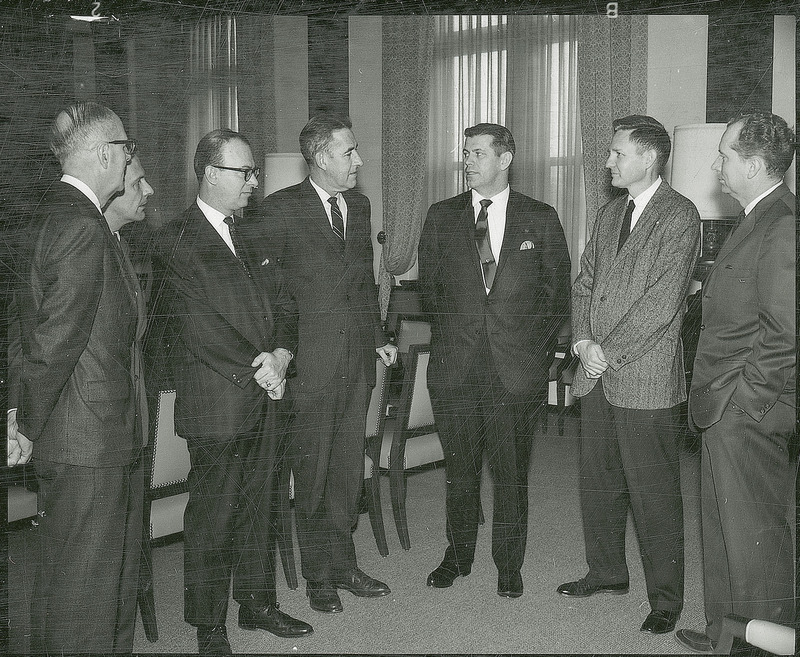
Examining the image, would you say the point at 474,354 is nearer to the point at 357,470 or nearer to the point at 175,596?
the point at 357,470

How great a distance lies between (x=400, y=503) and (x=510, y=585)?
48cm

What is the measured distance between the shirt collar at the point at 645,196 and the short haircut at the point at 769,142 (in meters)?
0.25

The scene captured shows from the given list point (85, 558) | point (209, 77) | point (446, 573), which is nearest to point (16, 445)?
point (85, 558)

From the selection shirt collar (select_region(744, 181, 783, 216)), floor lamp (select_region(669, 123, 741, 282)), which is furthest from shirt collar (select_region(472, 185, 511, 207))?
shirt collar (select_region(744, 181, 783, 216))

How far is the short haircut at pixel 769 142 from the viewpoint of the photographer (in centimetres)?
219

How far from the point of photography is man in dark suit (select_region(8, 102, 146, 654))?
1.98m

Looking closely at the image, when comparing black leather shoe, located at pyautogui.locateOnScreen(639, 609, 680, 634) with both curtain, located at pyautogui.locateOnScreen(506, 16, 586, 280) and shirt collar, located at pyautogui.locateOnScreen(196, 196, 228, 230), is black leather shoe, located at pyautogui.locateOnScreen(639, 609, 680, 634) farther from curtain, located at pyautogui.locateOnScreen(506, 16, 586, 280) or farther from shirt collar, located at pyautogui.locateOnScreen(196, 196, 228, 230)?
shirt collar, located at pyautogui.locateOnScreen(196, 196, 228, 230)

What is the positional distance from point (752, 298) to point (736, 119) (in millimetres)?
572

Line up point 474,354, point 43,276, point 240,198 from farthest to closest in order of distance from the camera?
point 474,354 → point 240,198 → point 43,276

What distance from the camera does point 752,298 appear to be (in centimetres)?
221

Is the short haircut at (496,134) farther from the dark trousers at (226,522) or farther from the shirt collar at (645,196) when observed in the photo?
the dark trousers at (226,522)

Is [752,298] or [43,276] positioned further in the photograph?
[752,298]

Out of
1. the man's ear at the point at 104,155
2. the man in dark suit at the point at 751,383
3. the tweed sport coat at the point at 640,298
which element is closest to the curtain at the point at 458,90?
the tweed sport coat at the point at 640,298

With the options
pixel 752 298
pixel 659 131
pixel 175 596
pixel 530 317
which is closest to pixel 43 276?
pixel 175 596
